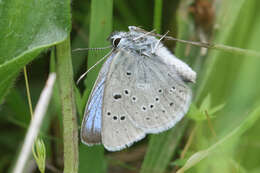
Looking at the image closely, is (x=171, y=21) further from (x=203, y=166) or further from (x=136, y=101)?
(x=203, y=166)

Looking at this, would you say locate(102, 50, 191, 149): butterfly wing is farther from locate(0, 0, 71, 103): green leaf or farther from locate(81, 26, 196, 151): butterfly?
locate(0, 0, 71, 103): green leaf

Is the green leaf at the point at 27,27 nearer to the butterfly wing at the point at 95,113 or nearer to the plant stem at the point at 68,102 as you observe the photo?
the plant stem at the point at 68,102

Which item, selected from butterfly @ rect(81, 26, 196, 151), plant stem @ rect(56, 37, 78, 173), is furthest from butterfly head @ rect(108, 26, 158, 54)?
plant stem @ rect(56, 37, 78, 173)

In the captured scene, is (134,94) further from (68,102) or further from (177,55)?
(177,55)

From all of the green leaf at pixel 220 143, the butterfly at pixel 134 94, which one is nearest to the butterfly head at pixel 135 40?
the butterfly at pixel 134 94

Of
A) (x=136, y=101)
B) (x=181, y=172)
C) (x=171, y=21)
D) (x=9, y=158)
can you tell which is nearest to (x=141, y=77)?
(x=136, y=101)
